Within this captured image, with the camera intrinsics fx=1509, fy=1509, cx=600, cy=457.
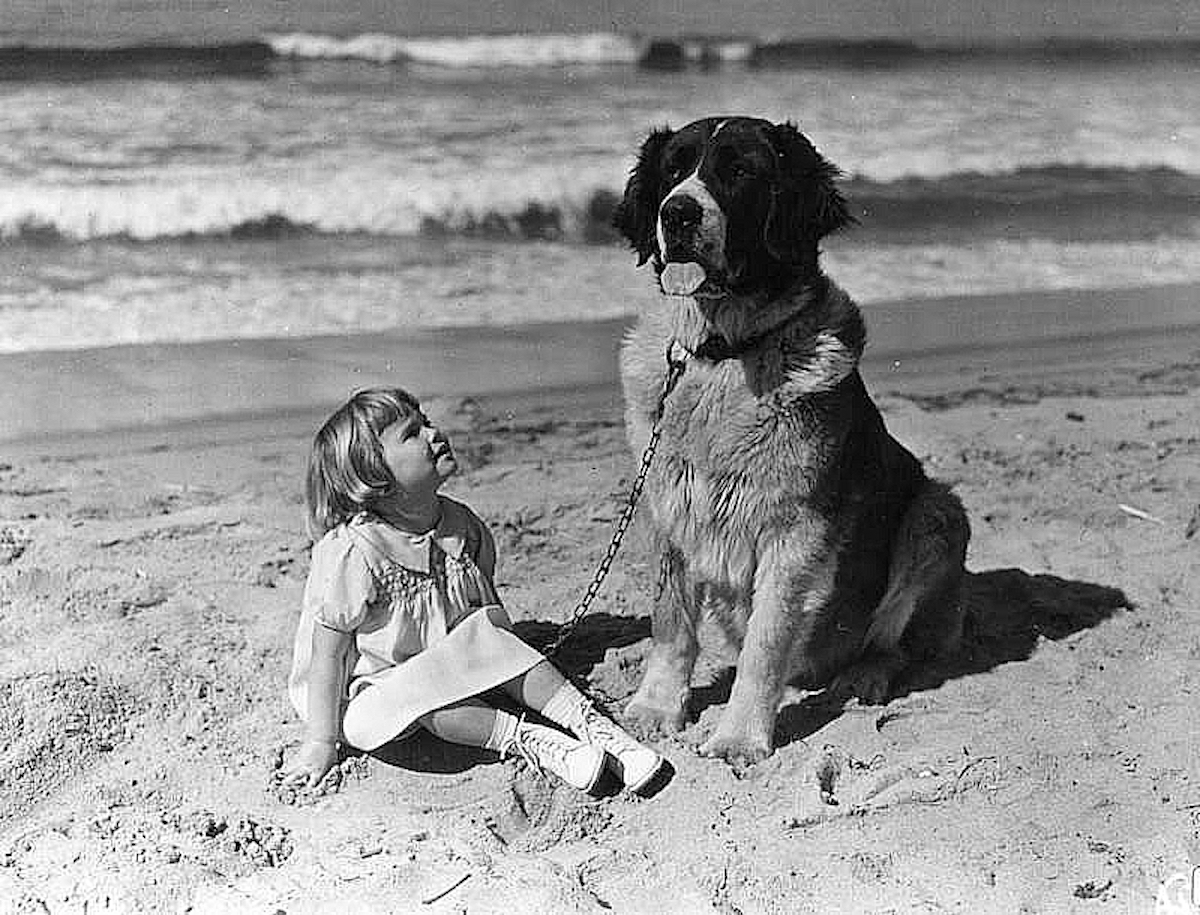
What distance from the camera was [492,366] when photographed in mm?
7066

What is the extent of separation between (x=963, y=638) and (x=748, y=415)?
1214 millimetres

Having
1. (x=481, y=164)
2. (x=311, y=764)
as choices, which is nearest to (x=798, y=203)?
(x=311, y=764)

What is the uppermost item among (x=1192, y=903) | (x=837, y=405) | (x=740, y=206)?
(x=740, y=206)

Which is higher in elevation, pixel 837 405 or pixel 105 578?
pixel 837 405

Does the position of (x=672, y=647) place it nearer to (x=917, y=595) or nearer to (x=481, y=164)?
(x=917, y=595)

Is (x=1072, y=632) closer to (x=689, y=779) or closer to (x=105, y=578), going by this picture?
(x=689, y=779)

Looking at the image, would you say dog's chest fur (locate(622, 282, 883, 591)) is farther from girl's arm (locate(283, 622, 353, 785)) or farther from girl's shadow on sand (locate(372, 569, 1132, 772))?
girl's arm (locate(283, 622, 353, 785))

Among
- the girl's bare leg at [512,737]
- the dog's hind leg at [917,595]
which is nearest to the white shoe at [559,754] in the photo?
the girl's bare leg at [512,737]

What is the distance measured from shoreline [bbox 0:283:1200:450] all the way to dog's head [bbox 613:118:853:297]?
2.96 m

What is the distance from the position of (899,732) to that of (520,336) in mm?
4134

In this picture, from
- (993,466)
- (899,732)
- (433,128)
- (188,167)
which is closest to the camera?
(899,732)

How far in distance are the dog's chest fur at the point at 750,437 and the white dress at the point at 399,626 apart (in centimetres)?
53

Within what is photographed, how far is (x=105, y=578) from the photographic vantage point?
451cm

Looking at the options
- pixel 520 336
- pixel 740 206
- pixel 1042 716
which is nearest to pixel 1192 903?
pixel 1042 716
